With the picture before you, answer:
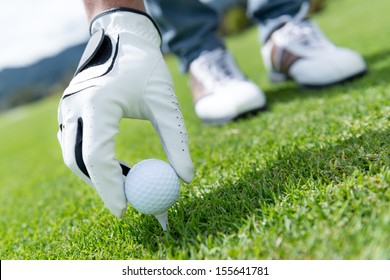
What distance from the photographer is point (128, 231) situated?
1444 millimetres

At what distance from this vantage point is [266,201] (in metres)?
1.36

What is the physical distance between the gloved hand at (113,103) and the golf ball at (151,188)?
1.2 inches

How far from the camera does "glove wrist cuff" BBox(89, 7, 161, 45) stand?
4.98 ft

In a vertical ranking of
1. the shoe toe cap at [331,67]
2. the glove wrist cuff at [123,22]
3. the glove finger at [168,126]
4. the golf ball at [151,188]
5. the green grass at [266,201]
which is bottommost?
the shoe toe cap at [331,67]

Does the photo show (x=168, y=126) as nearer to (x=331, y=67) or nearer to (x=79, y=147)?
(x=79, y=147)

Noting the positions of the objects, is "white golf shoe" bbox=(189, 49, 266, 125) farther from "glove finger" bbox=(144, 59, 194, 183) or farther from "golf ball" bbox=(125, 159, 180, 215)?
Answer: "golf ball" bbox=(125, 159, 180, 215)

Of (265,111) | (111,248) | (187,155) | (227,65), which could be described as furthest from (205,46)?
(111,248)

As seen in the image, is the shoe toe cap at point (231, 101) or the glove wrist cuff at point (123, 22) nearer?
the glove wrist cuff at point (123, 22)

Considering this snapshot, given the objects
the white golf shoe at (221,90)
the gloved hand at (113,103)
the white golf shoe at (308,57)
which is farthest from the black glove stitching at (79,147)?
the white golf shoe at (308,57)

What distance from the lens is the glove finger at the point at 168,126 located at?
1446 mm

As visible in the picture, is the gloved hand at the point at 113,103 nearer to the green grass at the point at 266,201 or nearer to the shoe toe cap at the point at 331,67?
the green grass at the point at 266,201

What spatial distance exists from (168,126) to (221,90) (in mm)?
1391

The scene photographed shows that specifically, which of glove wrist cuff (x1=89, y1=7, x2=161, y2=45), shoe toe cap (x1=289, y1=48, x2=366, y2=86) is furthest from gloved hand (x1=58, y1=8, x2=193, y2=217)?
shoe toe cap (x1=289, y1=48, x2=366, y2=86)
